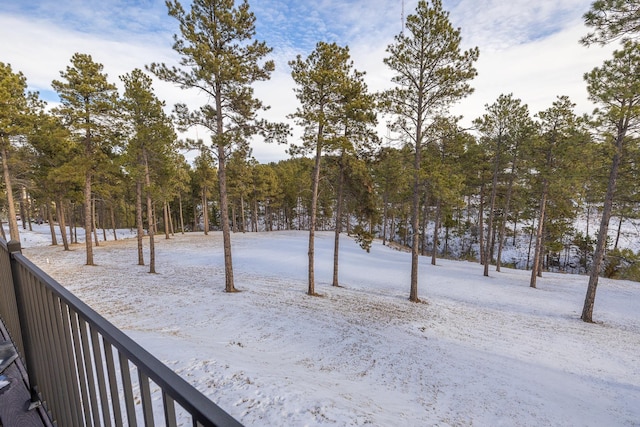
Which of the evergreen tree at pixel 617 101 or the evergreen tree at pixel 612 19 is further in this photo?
the evergreen tree at pixel 617 101

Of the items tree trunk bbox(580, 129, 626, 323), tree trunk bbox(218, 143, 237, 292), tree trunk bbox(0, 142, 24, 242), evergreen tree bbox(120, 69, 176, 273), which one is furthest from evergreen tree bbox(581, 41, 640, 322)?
tree trunk bbox(0, 142, 24, 242)

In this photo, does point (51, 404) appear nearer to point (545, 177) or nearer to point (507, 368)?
point (507, 368)

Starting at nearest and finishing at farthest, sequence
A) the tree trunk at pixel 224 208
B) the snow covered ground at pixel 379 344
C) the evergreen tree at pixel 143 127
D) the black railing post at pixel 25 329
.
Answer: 1. the black railing post at pixel 25 329
2. the snow covered ground at pixel 379 344
3. the tree trunk at pixel 224 208
4. the evergreen tree at pixel 143 127

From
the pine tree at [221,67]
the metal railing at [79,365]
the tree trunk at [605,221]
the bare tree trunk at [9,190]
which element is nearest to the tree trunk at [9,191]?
the bare tree trunk at [9,190]

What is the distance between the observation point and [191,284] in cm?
1474

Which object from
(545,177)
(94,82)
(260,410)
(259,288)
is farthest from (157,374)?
(545,177)

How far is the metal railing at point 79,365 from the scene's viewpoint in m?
1.01

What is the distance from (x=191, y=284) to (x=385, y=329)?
9.85 metres

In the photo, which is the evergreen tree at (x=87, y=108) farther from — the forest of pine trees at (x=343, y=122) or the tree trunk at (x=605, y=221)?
the tree trunk at (x=605, y=221)

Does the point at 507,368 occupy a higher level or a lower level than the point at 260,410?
lower

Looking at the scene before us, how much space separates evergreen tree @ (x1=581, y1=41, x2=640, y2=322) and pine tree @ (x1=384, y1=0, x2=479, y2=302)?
5.08 meters

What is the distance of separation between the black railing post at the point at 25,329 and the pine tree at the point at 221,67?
1037 centimetres

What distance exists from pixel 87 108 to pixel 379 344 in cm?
1948

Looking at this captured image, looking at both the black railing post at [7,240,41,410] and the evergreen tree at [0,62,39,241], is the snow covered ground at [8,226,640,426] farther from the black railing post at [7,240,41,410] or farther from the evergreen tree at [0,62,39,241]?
the evergreen tree at [0,62,39,241]
